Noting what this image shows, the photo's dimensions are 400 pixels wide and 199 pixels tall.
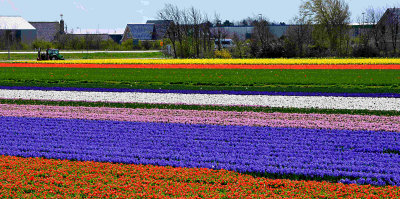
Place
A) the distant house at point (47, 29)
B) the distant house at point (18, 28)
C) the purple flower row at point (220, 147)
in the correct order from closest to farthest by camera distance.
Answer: the purple flower row at point (220, 147), the distant house at point (18, 28), the distant house at point (47, 29)

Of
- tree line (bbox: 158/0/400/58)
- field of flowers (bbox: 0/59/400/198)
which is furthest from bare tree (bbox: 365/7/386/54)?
field of flowers (bbox: 0/59/400/198)

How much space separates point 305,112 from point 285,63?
22.7 meters

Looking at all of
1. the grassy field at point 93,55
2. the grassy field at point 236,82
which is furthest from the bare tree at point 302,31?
the grassy field at point 236,82

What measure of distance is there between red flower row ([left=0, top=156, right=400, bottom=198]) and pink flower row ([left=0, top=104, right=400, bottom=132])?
14.3 ft

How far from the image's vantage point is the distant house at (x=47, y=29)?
3676 inches

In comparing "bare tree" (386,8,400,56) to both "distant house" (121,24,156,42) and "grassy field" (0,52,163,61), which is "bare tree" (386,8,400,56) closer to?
"grassy field" (0,52,163,61)

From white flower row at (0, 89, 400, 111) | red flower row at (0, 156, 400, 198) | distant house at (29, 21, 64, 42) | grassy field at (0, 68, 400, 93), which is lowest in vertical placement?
red flower row at (0, 156, 400, 198)

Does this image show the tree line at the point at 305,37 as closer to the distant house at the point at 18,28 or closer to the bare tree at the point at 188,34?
the bare tree at the point at 188,34

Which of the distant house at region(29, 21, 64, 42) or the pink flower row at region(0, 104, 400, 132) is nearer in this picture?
the pink flower row at region(0, 104, 400, 132)

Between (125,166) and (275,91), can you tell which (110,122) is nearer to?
(125,166)

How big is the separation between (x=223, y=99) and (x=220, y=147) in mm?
7560

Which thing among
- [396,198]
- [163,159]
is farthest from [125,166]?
[396,198]

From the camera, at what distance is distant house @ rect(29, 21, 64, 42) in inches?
3676

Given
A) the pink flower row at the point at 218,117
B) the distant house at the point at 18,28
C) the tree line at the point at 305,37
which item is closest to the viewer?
the pink flower row at the point at 218,117
